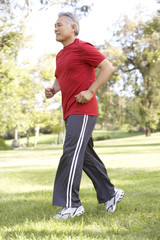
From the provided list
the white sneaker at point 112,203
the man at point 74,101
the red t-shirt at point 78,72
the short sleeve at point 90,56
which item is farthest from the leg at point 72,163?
the short sleeve at point 90,56

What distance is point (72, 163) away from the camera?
3.58 m

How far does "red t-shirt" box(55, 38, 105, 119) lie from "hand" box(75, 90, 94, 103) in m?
0.11

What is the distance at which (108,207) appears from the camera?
3.92m

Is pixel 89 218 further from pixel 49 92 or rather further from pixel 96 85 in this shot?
pixel 49 92

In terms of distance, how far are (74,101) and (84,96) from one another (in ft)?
0.67

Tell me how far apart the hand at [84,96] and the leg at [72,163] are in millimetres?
185

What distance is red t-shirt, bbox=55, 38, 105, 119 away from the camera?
12.0ft

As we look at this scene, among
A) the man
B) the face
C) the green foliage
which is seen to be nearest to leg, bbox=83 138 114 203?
the man

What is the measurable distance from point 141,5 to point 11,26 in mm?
19036

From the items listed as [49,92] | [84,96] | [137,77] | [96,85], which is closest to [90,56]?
[96,85]

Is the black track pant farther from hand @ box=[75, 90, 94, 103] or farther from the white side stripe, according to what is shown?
hand @ box=[75, 90, 94, 103]

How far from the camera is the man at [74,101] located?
3.58m

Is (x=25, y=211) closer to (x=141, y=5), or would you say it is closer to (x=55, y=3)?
(x=55, y=3)

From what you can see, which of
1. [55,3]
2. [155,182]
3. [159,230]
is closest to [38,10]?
[55,3]
